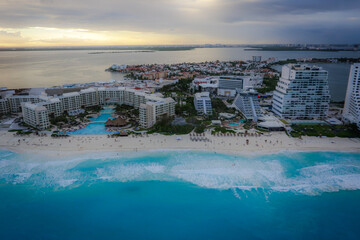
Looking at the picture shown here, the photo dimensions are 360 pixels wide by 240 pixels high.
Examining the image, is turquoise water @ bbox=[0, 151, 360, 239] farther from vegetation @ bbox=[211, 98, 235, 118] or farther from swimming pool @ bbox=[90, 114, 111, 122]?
vegetation @ bbox=[211, 98, 235, 118]

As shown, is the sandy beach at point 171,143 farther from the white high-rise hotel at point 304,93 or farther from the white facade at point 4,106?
the white facade at point 4,106

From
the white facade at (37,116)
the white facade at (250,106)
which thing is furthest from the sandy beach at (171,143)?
the white facade at (250,106)

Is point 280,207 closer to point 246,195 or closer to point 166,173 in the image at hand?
point 246,195

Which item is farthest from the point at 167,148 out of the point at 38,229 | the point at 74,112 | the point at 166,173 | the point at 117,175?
the point at 74,112

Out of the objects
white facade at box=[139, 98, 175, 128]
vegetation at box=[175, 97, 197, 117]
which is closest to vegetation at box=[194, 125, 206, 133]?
white facade at box=[139, 98, 175, 128]

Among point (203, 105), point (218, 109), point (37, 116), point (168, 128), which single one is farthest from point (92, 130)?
point (218, 109)
